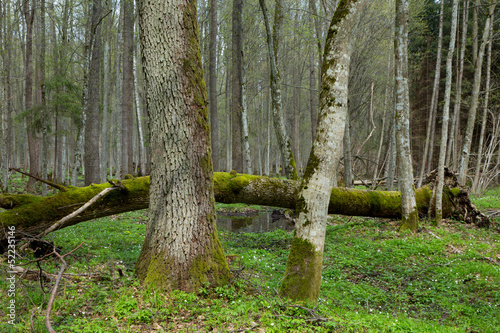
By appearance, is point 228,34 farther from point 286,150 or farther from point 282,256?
point 282,256

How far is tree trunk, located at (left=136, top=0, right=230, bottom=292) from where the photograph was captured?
386 centimetres

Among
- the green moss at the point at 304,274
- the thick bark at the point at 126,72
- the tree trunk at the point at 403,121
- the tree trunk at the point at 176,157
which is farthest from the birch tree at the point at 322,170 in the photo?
the thick bark at the point at 126,72

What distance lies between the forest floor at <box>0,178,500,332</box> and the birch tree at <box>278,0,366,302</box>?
34cm

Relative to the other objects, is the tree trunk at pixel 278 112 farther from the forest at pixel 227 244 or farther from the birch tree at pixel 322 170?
the birch tree at pixel 322 170

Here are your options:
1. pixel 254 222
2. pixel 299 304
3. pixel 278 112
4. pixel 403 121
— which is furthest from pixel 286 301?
pixel 254 222

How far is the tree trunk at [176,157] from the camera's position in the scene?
12.7 feet

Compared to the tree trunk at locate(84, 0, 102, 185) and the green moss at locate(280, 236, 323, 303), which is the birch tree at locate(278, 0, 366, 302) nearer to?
the green moss at locate(280, 236, 323, 303)

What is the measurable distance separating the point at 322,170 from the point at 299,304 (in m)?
1.63

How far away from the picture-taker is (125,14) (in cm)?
1642

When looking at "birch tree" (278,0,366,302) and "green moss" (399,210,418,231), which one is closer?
"birch tree" (278,0,366,302)

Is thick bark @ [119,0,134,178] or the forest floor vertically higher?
thick bark @ [119,0,134,178]

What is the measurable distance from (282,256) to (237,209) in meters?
7.98

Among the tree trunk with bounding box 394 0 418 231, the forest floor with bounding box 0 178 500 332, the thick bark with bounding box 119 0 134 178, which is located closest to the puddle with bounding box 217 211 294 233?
the forest floor with bounding box 0 178 500 332

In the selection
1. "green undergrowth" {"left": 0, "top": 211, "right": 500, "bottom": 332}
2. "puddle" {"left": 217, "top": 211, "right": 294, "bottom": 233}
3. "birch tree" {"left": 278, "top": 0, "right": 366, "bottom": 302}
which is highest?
"birch tree" {"left": 278, "top": 0, "right": 366, "bottom": 302}
